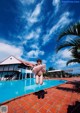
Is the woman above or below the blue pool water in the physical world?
above

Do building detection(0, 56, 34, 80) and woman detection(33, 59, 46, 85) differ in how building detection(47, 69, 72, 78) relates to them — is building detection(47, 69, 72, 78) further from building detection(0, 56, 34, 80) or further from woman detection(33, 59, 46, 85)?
woman detection(33, 59, 46, 85)

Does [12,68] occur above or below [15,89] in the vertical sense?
above

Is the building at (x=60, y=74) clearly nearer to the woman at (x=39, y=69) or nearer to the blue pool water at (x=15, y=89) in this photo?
the blue pool water at (x=15, y=89)

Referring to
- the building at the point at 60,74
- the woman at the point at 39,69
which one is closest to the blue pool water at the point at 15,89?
the woman at the point at 39,69

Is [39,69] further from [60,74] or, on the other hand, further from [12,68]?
[60,74]

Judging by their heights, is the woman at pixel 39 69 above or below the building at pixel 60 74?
below

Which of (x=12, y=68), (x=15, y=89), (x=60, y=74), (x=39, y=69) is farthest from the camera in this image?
(x=60, y=74)

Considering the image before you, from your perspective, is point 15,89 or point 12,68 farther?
point 12,68

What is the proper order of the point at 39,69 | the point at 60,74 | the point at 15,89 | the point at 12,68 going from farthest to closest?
the point at 60,74, the point at 12,68, the point at 15,89, the point at 39,69

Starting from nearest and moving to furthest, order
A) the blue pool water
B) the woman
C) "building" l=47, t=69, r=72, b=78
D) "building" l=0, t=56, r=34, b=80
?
1. the woman
2. the blue pool water
3. "building" l=0, t=56, r=34, b=80
4. "building" l=47, t=69, r=72, b=78

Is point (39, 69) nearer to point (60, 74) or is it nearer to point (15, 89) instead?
point (15, 89)

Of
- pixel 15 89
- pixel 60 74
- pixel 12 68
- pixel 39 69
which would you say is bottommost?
pixel 15 89

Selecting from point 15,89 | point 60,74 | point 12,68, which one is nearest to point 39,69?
point 15,89

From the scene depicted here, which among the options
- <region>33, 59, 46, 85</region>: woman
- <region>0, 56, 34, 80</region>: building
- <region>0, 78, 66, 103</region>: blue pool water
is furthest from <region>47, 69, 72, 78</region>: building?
<region>33, 59, 46, 85</region>: woman
